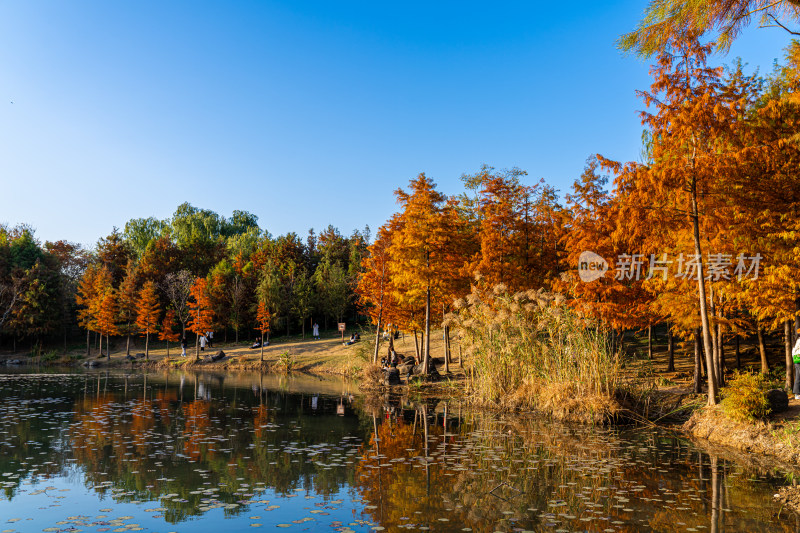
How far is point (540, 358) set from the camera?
18.5 m

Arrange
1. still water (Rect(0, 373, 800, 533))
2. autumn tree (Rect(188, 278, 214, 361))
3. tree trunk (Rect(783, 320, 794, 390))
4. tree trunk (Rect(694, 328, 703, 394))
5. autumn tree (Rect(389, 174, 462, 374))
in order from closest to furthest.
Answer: still water (Rect(0, 373, 800, 533)) → tree trunk (Rect(783, 320, 794, 390)) → tree trunk (Rect(694, 328, 703, 394)) → autumn tree (Rect(389, 174, 462, 374)) → autumn tree (Rect(188, 278, 214, 361))

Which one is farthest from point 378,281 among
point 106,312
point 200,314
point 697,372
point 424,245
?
point 106,312

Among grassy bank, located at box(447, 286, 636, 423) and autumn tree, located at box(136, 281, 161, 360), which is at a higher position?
autumn tree, located at box(136, 281, 161, 360)

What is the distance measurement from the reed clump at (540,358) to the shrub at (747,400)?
10.7 feet

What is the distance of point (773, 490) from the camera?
30.6ft

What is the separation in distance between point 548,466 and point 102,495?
7.97 meters

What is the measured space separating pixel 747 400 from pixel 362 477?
965 centimetres

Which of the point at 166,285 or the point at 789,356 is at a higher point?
the point at 166,285

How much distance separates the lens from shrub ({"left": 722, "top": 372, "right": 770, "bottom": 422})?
518 inches

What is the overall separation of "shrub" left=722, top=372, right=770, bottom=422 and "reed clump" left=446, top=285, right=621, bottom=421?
10.7 feet

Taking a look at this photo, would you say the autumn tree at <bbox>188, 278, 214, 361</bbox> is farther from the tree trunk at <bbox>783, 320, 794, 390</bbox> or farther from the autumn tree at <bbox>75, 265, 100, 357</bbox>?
the tree trunk at <bbox>783, 320, 794, 390</bbox>

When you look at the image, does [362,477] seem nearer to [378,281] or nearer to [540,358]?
[540,358]

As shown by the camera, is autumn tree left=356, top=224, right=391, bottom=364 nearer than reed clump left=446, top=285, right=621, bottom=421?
No

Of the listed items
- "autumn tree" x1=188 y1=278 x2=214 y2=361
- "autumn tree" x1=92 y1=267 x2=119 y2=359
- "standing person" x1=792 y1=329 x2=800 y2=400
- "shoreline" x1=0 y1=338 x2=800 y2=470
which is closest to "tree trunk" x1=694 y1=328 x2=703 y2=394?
"shoreline" x1=0 y1=338 x2=800 y2=470
